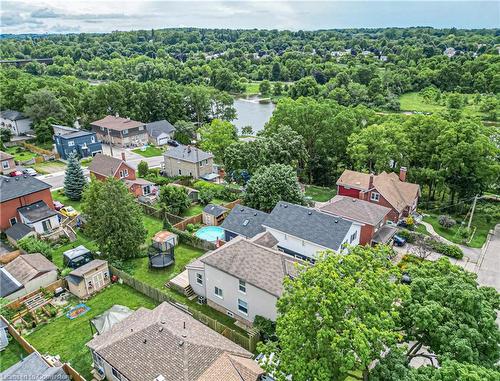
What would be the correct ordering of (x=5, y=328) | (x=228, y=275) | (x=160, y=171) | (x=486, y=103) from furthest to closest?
(x=486, y=103), (x=160, y=171), (x=228, y=275), (x=5, y=328)

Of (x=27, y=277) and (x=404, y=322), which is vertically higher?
(x=404, y=322)

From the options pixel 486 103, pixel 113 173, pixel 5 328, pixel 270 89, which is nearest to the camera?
pixel 5 328

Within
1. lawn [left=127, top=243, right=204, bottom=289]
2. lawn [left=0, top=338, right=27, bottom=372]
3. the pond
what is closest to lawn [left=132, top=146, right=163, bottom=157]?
the pond

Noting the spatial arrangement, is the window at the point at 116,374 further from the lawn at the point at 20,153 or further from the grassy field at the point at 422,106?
the grassy field at the point at 422,106

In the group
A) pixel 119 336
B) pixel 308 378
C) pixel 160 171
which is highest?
pixel 308 378

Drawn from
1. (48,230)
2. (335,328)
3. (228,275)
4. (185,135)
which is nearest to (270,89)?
(185,135)

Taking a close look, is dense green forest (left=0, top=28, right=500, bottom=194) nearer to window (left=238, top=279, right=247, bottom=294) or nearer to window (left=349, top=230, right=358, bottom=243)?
window (left=349, top=230, right=358, bottom=243)

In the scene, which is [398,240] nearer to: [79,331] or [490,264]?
[490,264]

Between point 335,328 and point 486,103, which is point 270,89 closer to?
point 486,103
